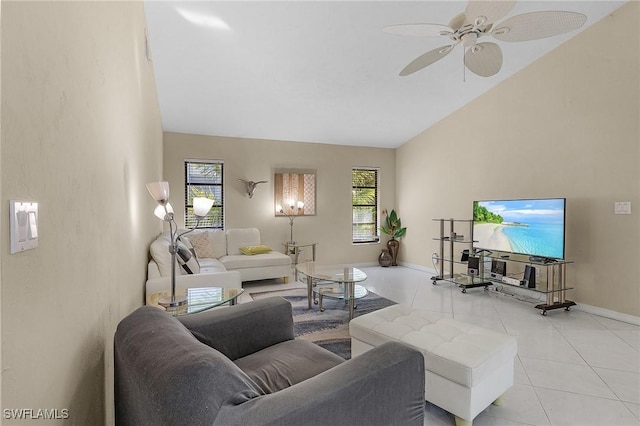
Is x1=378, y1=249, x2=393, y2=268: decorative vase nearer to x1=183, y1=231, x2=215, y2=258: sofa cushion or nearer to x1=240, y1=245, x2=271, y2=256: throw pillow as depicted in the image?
x1=240, y1=245, x2=271, y2=256: throw pillow

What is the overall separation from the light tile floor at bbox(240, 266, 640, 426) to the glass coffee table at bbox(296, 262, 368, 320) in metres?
0.97

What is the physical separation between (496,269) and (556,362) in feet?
6.75

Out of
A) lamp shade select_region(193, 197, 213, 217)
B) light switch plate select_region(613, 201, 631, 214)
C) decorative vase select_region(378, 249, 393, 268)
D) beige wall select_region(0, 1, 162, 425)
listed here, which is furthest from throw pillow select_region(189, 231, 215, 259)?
light switch plate select_region(613, 201, 631, 214)

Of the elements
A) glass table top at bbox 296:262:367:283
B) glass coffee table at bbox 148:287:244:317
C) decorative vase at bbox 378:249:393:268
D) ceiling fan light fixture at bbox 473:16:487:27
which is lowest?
decorative vase at bbox 378:249:393:268

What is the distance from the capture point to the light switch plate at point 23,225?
69 cm

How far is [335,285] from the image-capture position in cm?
411

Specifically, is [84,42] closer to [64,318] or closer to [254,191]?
[64,318]

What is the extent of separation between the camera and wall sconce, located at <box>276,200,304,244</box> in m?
6.48

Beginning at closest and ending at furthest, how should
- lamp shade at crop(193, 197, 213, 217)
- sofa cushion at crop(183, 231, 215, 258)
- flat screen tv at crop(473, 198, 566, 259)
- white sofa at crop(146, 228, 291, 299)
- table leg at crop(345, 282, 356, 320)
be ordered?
lamp shade at crop(193, 197, 213, 217), table leg at crop(345, 282, 356, 320), flat screen tv at crop(473, 198, 566, 259), white sofa at crop(146, 228, 291, 299), sofa cushion at crop(183, 231, 215, 258)

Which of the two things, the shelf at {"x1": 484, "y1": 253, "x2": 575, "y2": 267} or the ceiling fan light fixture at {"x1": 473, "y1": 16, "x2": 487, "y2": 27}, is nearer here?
the ceiling fan light fixture at {"x1": 473, "y1": 16, "x2": 487, "y2": 27}

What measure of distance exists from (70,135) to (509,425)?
247 cm

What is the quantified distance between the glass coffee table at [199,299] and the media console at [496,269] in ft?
11.7

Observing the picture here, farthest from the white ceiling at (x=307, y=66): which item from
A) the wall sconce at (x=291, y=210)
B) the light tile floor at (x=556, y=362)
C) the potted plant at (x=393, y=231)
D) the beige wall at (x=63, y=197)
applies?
the light tile floor at (x=556, y=362)

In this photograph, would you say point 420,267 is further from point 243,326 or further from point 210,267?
point 243,326
